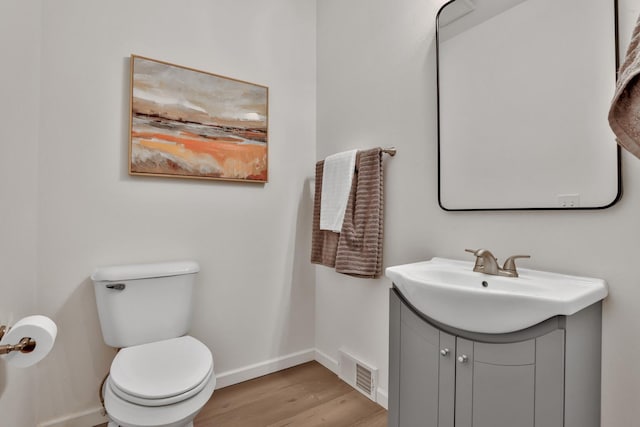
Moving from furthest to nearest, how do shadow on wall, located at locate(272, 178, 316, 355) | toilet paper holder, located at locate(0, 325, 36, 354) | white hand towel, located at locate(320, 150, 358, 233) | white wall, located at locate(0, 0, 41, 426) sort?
shadow on wall, located at locate(272, 178, 316, 355) < white hand towel, located at locate(320, 150, 358, 233) < white wall, located at locate(0, 0, 41, 426) < toilet paper holder, located at locate(0, 325, 36, 354)

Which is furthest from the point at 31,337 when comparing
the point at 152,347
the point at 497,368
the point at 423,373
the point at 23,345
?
the point at 497,368

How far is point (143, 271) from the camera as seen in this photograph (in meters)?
1.58

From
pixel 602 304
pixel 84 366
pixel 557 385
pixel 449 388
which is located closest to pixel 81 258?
pixel 84 366

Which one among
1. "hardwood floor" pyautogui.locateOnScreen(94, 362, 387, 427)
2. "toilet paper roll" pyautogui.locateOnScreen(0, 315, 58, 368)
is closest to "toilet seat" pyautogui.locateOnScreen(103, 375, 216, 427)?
"toilet paper roll" pyautogui.locateOnScreen(0, 315, 58, 368)

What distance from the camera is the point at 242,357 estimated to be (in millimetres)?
2041

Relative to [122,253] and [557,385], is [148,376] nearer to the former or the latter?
[122,253]

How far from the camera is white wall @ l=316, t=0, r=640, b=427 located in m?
0.98

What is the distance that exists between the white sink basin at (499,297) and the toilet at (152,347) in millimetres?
889

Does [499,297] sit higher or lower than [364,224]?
lower

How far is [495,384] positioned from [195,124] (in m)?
1.79

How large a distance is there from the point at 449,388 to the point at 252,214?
1.43 m

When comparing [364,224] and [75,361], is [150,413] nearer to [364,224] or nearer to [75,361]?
[75,361]

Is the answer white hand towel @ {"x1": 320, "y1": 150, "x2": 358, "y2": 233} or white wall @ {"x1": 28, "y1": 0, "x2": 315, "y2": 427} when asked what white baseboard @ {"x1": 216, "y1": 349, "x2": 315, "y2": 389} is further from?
white hand towel @ {"x1": 320, "y1": 150, "x2": 358, "y2": 233}

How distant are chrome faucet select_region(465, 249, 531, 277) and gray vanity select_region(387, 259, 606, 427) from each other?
1.2 inches
